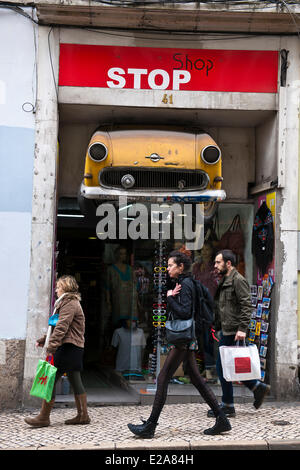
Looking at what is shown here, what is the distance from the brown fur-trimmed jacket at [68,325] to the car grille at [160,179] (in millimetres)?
2173

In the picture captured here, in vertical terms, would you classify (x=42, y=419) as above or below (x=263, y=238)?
below

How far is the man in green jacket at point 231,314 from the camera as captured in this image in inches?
272

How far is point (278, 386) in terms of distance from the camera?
809 cm

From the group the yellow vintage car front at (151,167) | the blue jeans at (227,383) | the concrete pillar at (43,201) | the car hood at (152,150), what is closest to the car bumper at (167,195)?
the yellow vintage car front at (151,167)

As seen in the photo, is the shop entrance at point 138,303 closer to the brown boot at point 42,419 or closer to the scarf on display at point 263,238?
the scarf on display at point 263,238

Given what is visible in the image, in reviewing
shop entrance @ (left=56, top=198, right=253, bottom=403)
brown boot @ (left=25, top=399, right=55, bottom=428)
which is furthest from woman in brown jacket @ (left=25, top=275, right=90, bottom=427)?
shop entrance @ (left=56, top=198, right=253, bottom=403)

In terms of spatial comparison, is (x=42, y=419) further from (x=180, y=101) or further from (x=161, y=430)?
(x=180, y=101)

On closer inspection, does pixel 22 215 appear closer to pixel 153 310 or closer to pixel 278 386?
pixel 153 310

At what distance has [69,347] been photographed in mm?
6707

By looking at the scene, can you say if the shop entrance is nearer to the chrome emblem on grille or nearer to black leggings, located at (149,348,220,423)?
the chrome emblem on grille

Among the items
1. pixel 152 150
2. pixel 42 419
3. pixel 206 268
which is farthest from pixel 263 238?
pixel 42 419

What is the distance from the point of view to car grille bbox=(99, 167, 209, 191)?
839cm

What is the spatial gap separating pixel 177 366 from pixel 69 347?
1315mm

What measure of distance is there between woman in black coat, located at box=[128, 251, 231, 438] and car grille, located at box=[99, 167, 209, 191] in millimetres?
2446
